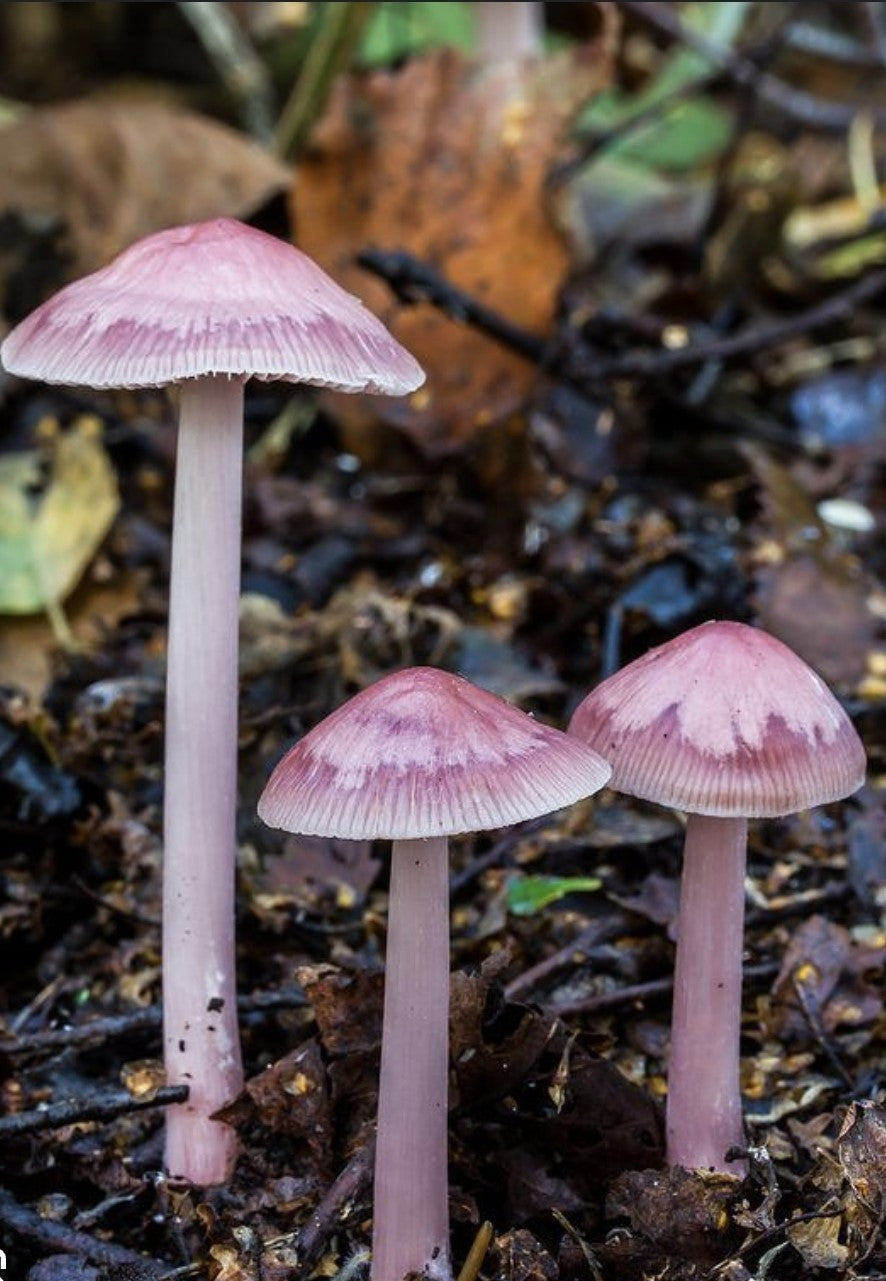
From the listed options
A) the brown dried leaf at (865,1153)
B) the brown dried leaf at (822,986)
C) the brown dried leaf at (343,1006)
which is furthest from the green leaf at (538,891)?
the brown dried leaf at (865,1153)

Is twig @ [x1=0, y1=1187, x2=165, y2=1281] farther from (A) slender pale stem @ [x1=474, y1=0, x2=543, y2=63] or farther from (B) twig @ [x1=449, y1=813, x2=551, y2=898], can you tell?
(A) slender pale stem @ [x1=474, y1=0, x2=543, y2=63]

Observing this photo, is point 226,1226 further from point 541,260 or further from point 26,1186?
point 541,260

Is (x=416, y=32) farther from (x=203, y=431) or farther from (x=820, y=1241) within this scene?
(x=820, y=1241)

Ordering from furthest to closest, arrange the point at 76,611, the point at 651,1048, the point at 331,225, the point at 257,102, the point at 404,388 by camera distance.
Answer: the point at 257,102
the point at 331,225
the point at 76,611
the point at 651,1048
the point at 404,388

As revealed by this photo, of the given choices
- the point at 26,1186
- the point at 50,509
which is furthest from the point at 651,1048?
the point at 50,509

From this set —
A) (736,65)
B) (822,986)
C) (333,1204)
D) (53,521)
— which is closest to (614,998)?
(822,986)

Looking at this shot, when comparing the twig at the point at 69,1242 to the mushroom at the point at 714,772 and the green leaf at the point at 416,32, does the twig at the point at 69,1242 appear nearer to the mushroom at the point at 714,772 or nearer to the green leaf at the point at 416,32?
the mushroom at the point at 714,772

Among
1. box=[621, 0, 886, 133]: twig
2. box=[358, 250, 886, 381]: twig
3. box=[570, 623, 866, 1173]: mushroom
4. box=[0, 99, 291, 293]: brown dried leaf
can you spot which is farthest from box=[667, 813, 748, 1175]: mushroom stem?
box=[0, 99, 291, 293]: brown dried leaf
